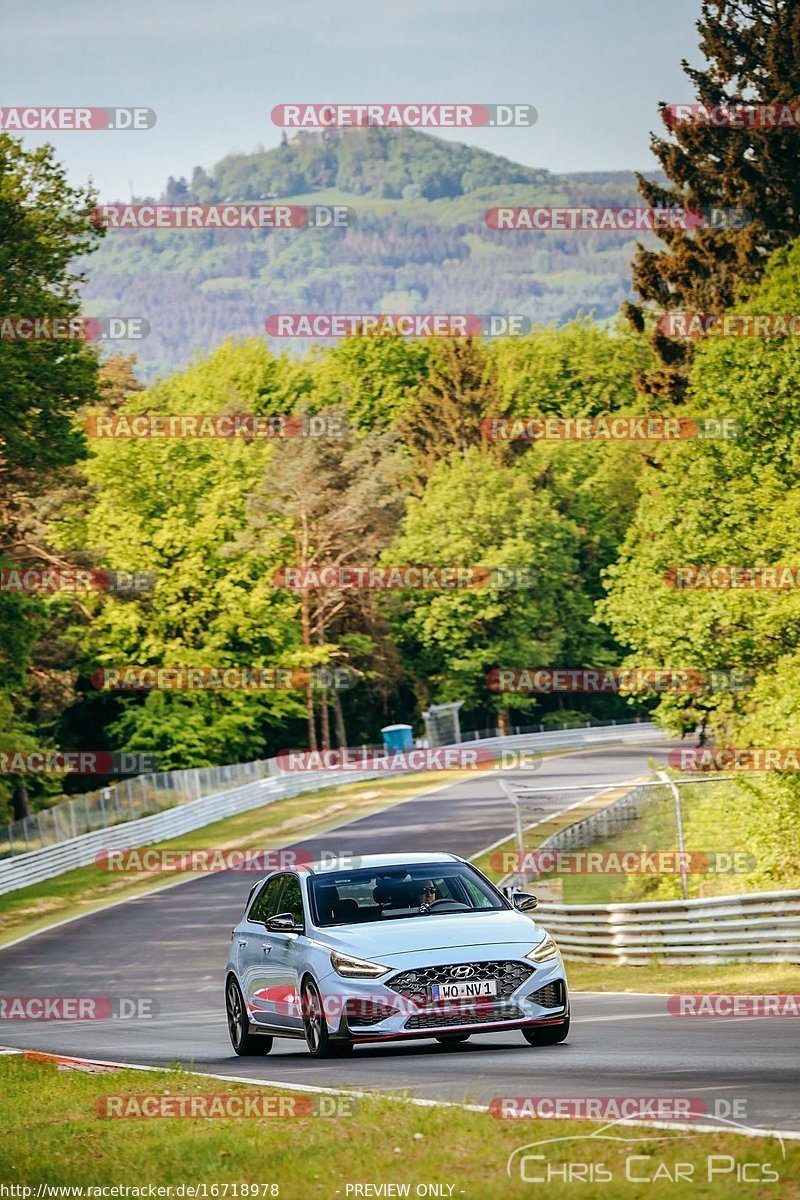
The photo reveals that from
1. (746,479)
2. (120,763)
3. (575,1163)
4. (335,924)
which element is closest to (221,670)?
→ (120,763)

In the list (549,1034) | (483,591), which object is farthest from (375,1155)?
(483,591)

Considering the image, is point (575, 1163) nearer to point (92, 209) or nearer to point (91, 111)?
point (91, 111)

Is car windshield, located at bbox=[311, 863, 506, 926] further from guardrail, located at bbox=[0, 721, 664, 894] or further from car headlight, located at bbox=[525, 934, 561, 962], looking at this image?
guardrail, located at bbox=[0, 721, 664, 894]

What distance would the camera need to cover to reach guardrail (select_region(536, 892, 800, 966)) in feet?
69.7

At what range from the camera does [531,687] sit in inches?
3807

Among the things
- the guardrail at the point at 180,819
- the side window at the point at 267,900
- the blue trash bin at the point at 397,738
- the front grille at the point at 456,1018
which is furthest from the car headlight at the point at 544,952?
the blue trash bin at the point at 397,738

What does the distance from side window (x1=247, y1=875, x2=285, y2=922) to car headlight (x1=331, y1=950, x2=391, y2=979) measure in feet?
6.14

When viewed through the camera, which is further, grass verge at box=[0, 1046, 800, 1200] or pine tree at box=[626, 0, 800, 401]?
pine tree at box=[626, 0, 800, 401]

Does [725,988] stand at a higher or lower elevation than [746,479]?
lower

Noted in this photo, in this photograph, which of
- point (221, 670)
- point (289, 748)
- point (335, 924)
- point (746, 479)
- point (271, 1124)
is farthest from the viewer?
point (289, 748)

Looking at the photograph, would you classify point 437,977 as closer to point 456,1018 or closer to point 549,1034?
point 456,1018

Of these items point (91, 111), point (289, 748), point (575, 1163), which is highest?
point (91, 111)

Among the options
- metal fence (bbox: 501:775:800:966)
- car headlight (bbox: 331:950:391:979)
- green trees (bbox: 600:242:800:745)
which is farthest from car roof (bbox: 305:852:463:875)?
green trees (bbox: 600:242:800:745)

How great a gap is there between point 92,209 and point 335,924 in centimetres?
3597
